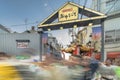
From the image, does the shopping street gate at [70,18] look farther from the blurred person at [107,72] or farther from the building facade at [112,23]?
the blurred person at [107,72]

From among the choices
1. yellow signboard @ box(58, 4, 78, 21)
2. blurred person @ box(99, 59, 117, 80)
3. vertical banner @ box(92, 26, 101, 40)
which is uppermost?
yellow signboard @ box(58, 4, 78, 21)

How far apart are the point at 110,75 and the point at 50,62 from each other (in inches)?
218

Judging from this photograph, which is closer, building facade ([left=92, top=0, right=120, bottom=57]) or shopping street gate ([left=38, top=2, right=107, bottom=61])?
shopping street gate ([left=38, top=2, right=107, bottom=61])

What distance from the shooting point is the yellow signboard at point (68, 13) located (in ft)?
108

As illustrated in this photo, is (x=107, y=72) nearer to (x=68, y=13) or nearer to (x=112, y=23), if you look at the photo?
(x=68, y=13)

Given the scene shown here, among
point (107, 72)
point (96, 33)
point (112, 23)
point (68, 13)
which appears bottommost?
point (107, 72)

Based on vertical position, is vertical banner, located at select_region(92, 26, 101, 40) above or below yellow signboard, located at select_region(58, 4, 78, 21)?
below

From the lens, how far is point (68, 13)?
33656mm

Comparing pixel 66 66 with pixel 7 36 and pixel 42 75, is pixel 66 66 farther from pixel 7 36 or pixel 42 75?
pixel 7 36

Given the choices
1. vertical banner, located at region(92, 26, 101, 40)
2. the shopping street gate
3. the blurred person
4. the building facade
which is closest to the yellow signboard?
the shopping street gate

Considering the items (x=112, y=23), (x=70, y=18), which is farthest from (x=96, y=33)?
(x=112, y=23)

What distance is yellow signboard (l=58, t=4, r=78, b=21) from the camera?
32.9 meters

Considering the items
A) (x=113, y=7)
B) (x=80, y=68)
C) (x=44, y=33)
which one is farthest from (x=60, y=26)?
(x=80, y=68)

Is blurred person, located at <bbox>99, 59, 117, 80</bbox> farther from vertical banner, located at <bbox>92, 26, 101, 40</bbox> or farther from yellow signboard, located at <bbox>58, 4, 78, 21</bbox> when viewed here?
yellow signboard, located at <bbox>58, 4, 78, 21</bbox>
